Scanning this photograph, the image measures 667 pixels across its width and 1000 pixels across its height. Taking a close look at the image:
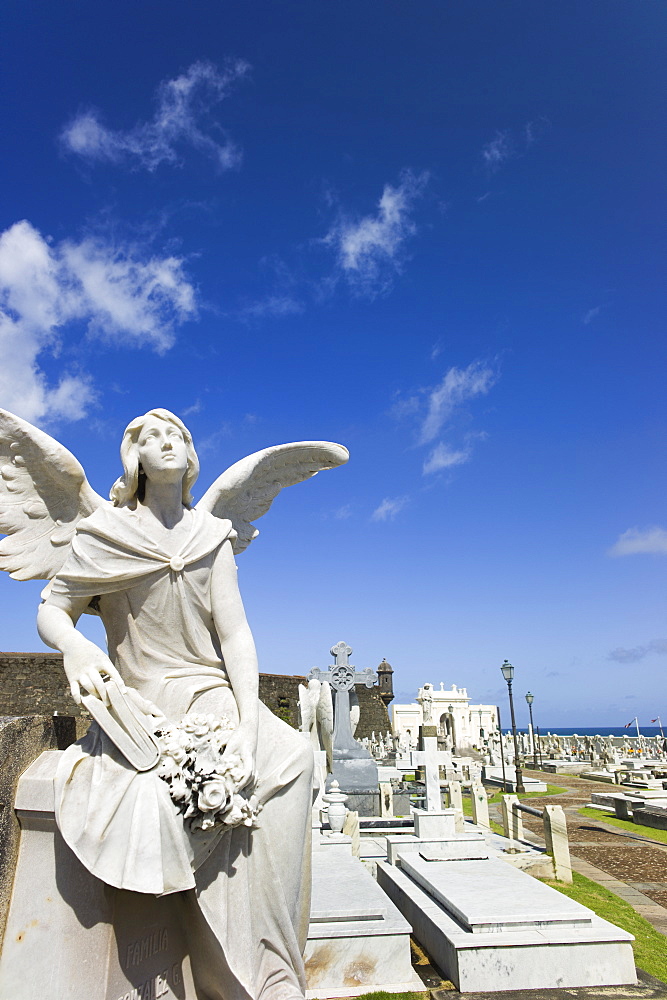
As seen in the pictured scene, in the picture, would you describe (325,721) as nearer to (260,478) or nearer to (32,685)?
(260,478)

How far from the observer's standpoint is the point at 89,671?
7.84 feet

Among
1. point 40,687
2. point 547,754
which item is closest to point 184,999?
point 40,687

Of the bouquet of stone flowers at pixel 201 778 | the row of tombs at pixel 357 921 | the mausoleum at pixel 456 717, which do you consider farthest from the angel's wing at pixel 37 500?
the mausoleum at pixel 456 717

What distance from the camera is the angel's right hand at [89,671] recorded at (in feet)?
7.66

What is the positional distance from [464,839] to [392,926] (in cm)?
329

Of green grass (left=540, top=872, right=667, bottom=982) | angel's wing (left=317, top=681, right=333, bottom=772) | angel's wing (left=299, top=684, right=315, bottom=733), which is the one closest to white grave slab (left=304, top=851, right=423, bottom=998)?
green grass (left=540, top=872, right=667, bottom=982)

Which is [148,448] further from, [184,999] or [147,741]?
[184,999]

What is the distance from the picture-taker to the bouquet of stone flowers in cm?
212

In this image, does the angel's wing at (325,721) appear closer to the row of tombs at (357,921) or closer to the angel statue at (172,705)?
the row of tombs at (357,921)

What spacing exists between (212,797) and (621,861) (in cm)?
1021

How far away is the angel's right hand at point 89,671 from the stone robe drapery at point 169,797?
0.54ft

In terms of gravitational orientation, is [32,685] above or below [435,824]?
above

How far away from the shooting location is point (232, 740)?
2.34 meters

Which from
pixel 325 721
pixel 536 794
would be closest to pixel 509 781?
pixel 536 794
